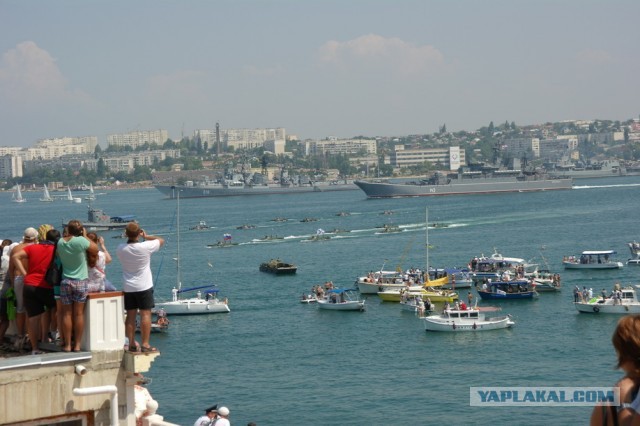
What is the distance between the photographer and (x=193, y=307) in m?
37.6

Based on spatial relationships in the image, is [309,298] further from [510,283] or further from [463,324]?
[463,324]

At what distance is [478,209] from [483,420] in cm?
8257

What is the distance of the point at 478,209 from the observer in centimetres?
10244

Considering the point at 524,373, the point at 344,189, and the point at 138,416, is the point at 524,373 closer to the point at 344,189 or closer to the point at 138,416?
the point at 138,416

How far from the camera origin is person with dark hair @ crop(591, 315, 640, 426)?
3.74m

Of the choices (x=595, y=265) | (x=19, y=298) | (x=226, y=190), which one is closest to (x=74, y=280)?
(x=19, y=298)

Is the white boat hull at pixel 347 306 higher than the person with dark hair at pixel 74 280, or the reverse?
the person with dark hair at pixel 74 280

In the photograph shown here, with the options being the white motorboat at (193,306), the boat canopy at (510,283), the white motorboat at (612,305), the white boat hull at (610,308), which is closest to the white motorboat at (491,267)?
the boat canopy at (510,283)

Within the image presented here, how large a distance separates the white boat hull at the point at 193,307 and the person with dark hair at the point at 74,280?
3111cm

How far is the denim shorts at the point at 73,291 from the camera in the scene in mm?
6316

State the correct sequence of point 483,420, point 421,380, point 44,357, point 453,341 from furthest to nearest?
point 453,341, point 421,380, point 483,420, point 44,357

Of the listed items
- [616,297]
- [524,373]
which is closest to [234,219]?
[616,297]

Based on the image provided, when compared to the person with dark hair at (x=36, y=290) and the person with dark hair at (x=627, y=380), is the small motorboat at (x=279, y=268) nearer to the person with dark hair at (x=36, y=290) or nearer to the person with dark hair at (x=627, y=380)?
the person with dark hair at (x=36, y=290)

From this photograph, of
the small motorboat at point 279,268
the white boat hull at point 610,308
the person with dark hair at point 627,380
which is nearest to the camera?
the person with dark hair at point 627,380
